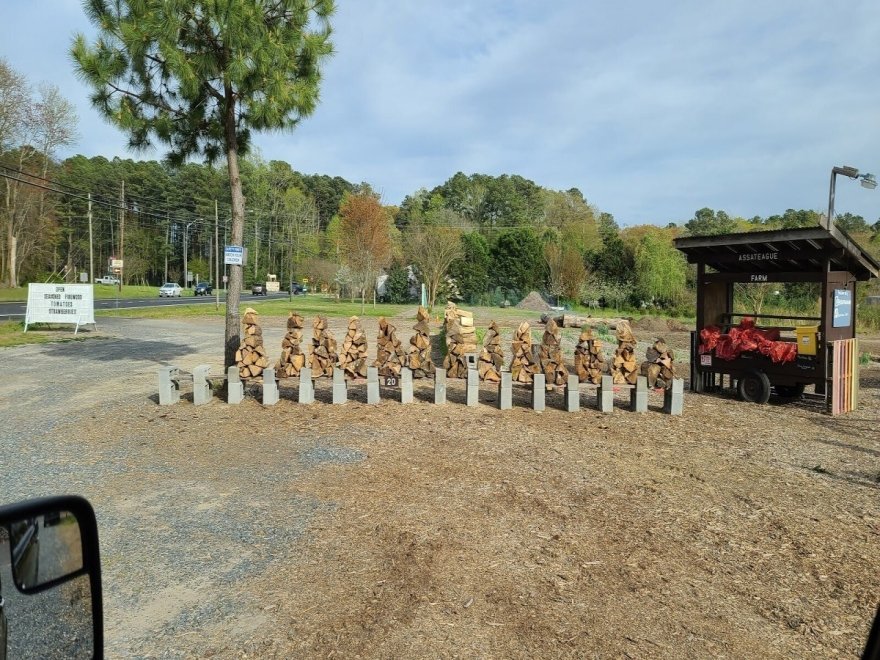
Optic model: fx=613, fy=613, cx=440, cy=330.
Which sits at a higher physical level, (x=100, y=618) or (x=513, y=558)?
(x=100, y=618)

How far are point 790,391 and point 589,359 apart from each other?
353cm

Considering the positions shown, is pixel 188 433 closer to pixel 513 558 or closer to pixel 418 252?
pixel 513 558

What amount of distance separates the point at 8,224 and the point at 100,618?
57.1 meters

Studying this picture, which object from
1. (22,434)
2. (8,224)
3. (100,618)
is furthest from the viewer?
(8,224)

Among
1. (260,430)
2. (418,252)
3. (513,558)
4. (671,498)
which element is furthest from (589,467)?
(418,252)

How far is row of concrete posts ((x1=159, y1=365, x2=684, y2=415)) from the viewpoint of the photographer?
861cm

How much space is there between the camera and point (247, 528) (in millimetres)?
4430

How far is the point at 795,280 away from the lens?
9461mm

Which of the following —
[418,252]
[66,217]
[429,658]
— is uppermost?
[66,217]

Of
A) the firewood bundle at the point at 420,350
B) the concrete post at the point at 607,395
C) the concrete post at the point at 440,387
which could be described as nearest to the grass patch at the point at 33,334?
the firewood bundle at the point at 420,350

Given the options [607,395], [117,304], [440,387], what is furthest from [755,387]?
[117,304]

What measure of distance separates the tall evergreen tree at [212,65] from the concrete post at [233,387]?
104 cm

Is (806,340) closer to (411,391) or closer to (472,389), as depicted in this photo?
(472,389)

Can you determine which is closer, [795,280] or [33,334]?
[795,280]
